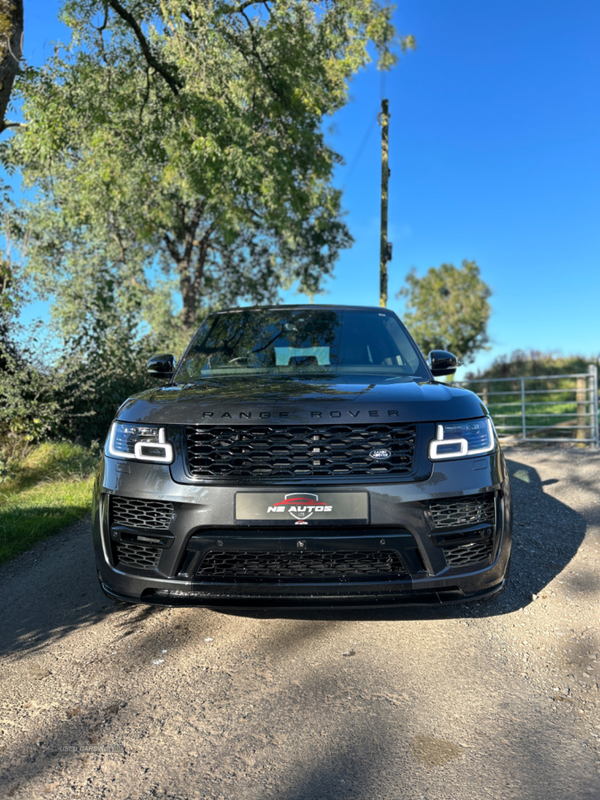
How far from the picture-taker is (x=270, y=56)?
1203cm

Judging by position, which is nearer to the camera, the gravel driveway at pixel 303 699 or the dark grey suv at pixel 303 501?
the gravel driveway at pixel 303 699

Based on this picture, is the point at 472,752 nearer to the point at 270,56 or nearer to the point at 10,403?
the point at 10,403

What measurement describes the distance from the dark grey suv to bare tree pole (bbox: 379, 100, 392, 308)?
1202 centimetres

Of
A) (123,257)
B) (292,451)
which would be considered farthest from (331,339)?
(123,257)

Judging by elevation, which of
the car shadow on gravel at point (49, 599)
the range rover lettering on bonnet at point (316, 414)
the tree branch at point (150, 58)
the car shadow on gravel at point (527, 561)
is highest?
the tree branch at point (150, 58)

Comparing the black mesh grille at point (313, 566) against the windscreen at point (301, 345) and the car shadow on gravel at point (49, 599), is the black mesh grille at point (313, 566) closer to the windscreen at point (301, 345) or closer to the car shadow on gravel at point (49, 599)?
the car shadow on gravel at point (49, 599)

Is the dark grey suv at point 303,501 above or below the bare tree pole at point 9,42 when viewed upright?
below

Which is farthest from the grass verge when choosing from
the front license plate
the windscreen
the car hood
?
the front license plate

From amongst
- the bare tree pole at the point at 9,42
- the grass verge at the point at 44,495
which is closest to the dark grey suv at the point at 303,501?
the grass verge at the point at 44,495

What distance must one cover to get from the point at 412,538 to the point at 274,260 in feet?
63.0

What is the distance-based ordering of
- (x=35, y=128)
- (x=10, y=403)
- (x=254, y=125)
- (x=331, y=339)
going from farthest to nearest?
(x=254, y=125) → (x=35, y=128) → (x=10, y=403) → (x=331, y=339)

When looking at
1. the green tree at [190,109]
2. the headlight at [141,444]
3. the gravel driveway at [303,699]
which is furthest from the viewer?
the green tree at [190,109]

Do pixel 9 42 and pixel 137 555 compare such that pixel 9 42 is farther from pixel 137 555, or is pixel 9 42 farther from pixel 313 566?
pixel 313 566

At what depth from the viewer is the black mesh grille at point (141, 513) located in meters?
2.67
